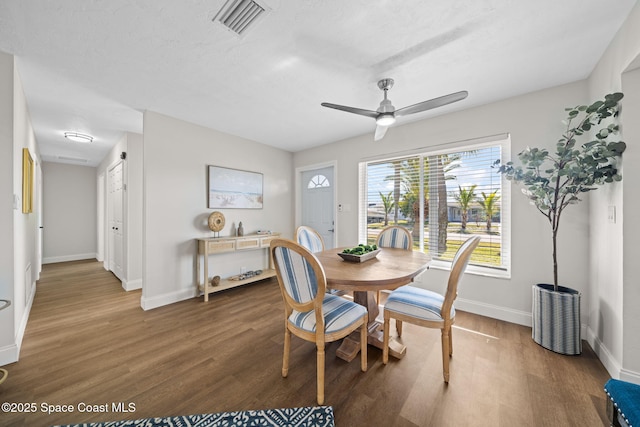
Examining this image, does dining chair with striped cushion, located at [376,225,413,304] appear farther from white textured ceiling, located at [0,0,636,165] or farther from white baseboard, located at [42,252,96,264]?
white baseboard, located at [42,252,96,264]

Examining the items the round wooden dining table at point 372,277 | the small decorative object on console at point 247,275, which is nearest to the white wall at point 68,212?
the small decorative object on console at point 247,275

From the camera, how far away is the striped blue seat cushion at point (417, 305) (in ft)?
5.49

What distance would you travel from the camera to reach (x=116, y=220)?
427 centimetres

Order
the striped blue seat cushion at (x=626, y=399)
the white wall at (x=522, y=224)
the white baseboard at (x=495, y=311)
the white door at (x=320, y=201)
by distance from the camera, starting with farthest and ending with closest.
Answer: the white door at (x=320, y=201) < the white baseboard at (x=495, y=311) < the white wall at (x=522, y=224) < the striped blue seat cushion at (x=626, y=399)

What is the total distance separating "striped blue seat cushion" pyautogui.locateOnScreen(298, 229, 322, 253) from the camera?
8.91 feet

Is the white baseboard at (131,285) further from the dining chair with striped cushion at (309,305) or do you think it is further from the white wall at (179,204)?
the dining chair with striped cushion at (309,305)

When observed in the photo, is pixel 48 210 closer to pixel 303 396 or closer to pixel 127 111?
pixel 127 111

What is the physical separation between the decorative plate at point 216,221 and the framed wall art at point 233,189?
0.20 m

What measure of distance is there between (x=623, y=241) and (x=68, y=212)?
9388 millimetres

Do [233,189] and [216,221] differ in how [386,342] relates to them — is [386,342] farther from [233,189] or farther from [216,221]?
[233,189]

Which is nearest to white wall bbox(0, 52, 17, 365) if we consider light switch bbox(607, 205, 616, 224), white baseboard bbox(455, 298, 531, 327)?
white baseboard bbox(455, 298, 531, 327)

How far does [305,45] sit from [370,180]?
235cm

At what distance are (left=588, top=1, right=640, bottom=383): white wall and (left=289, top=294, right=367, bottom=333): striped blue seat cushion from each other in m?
1.81

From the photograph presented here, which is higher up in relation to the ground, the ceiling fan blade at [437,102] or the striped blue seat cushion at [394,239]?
the ceiling fan blade at [437,102]
